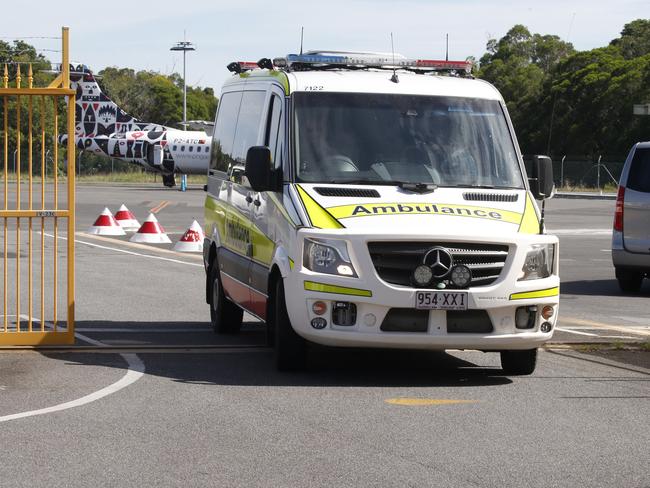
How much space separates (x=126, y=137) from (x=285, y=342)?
59880 millimetres

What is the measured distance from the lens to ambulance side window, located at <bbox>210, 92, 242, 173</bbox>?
13.3 m

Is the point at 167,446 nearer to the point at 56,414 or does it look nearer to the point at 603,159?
the point at 56,414

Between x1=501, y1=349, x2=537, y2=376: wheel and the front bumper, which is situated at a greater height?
the front bumper

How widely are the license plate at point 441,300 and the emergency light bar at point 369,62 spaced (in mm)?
2785

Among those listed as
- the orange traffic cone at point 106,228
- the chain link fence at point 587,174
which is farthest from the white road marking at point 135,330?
the chain link fence at point 587,174

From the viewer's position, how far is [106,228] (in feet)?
95.7

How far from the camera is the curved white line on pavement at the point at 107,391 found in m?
8.59

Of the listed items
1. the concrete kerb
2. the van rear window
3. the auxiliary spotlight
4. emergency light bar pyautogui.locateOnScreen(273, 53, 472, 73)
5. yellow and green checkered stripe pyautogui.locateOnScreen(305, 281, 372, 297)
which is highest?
emergency light bar pyautogui.locateOnScreen(273, 53, 472, 73)

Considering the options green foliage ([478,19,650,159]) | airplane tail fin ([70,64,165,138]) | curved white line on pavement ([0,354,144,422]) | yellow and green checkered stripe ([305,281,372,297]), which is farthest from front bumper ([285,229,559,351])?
airplane tail fin ([70,64,165,138])

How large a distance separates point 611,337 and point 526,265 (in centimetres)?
355

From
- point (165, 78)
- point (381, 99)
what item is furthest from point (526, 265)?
point (165, 78)

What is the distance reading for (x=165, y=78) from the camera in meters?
147

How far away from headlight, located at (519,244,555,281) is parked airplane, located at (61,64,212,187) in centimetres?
5698

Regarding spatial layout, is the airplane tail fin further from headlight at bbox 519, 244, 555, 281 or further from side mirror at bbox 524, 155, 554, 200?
headlight at bbox 519, 244, 555, 281
